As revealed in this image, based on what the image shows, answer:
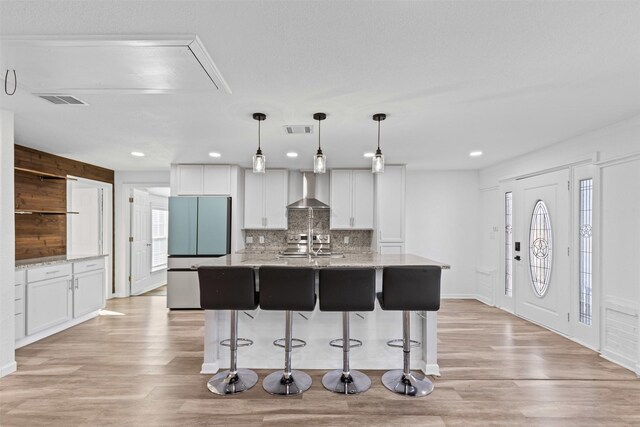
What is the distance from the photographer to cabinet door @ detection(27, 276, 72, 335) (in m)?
3.97

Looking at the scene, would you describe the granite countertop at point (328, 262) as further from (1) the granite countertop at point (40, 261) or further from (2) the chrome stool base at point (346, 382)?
(1) the granite countertop at point (40, 261)

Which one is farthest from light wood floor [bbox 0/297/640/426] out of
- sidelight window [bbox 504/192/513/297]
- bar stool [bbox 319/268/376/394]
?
sidelight window [bbox 504/192/513/297]

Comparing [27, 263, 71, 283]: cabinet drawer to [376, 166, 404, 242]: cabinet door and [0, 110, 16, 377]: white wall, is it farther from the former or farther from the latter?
[376, 166, 404, 242]: cabinet door

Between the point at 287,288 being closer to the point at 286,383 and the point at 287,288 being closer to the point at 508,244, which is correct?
the point at 286,383

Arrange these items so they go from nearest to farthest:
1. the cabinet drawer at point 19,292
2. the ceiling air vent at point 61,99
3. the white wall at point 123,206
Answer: the ceiling air vent at point 61,99, the cabinet drawer at point 19,292, the white wall at point 123,206

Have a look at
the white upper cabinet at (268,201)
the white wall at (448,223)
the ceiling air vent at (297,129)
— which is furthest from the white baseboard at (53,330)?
the white wall at (448,223)

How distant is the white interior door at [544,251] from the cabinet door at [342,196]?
256 centimetres

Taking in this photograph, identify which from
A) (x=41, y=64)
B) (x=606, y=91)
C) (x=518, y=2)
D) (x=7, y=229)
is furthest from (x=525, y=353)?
(x=7, y=229)

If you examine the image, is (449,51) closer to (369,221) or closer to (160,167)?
(369,221)

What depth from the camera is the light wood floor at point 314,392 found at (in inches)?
97.6

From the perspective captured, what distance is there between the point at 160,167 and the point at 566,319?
256 inches

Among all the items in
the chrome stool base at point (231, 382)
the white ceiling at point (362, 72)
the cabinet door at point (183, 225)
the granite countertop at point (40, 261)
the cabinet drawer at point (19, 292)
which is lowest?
the chrome stool base at point (231, 382)

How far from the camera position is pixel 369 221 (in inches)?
234

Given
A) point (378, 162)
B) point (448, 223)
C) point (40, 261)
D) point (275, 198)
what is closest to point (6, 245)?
point (40, 261)
